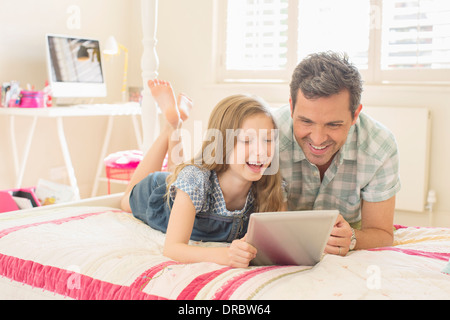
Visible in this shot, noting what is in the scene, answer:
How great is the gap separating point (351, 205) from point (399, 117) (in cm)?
142

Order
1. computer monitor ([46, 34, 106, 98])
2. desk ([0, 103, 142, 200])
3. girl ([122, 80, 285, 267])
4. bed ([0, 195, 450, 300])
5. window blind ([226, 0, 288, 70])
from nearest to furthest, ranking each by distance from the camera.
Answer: bed ([0, 195, 450, 300]) < girl ([122, 80, 285, 267]) < desk ([0, 103, 142, 200]) < computer monitor ([46, 34, 106, 98]) < window blind ([226, 0, 288, 70])

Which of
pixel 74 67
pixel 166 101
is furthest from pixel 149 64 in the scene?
pixel 74 67

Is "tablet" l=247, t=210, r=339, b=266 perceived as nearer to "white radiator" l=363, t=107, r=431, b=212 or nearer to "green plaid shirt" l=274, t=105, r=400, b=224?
"green plaid shirt" l=274, t=105, r=400, b=224

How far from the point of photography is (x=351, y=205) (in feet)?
4.92

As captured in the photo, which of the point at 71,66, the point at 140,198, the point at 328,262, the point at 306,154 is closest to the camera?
the point at 328,262

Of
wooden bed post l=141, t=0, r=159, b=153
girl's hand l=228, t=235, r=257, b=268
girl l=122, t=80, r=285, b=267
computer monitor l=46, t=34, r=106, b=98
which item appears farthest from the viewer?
computer monitor l=46, t=34, r=106, b=98

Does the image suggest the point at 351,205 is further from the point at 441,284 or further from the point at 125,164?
the point at 125,164

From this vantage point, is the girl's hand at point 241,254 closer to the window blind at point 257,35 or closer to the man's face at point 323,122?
the man's face at point 323,122

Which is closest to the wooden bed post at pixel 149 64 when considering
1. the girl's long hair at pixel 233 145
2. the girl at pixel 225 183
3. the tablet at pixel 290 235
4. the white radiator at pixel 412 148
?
the girl at pixel 225 183

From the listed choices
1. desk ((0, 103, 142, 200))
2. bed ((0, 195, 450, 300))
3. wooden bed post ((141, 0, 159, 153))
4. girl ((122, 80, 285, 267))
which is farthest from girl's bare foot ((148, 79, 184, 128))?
desk ((0, 103, 142, 200))

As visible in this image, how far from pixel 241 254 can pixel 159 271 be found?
175 mm

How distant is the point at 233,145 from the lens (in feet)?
4.36

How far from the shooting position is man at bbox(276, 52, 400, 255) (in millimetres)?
1272

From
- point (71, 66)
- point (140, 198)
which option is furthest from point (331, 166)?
point (71, 66)
